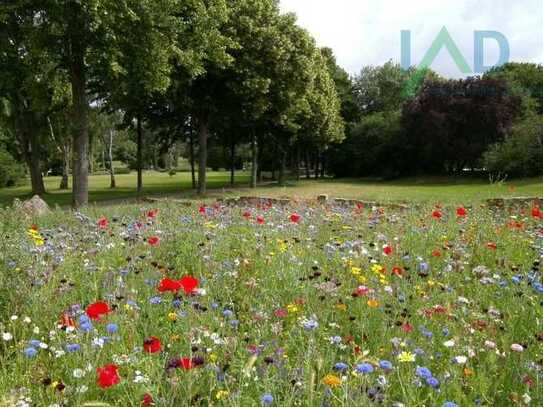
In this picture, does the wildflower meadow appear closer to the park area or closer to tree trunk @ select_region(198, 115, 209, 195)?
the park area

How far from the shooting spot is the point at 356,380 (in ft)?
8.70

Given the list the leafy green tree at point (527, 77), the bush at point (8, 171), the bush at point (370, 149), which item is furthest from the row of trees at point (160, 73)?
the leafy green tree at point (527, 77)

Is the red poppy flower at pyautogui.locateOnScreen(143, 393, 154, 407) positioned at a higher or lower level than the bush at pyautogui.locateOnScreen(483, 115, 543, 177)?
lower

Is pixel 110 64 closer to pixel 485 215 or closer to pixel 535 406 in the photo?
pixel 485 215

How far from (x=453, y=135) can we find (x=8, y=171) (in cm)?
4046

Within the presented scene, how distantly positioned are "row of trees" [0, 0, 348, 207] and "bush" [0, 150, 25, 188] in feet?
11.9

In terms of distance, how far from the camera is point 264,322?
12.1 ft

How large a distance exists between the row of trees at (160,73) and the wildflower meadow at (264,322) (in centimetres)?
1332

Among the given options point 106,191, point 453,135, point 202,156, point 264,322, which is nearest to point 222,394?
point 264,322

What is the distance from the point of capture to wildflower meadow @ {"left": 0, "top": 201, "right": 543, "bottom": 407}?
8.55ft

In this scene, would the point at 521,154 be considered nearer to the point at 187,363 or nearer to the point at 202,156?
the point at 202,156

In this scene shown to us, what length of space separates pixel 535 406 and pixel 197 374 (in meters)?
1.69

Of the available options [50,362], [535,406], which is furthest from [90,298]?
[535,406]

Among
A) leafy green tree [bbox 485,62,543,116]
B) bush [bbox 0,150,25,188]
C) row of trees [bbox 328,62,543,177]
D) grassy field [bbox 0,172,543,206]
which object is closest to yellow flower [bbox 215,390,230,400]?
grassy field [bbox 0,172,543,206]
